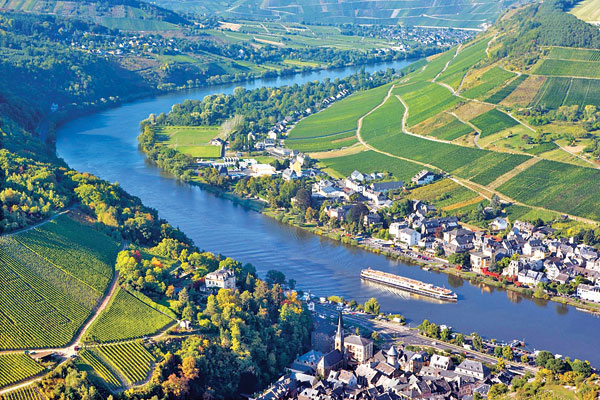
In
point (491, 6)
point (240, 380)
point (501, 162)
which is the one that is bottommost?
point (240, 380)

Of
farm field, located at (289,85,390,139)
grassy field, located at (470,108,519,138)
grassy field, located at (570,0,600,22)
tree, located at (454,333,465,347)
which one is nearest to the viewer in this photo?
tree, located at (454,333,465,347)

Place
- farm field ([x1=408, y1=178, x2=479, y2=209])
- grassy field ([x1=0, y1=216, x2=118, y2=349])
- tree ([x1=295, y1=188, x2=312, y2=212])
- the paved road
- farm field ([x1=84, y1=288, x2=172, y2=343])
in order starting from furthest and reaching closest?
farm field ([x1=408, y1=178, x2=479, y2=209]) → tree ([x1=295, y1=188, x2=312, y2=212]) → the paved road → farm field ([x1=84, y1=288, x2=172, y2=343]) → grassy field ([x1=0, y1=216, x2=118, y2=349])

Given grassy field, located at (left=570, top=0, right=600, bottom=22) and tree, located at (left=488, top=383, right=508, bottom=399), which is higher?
grassy field, located at (left=570, top=0, right=600, bottom=22)

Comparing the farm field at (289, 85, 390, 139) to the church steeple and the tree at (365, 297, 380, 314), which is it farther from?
the church steeple

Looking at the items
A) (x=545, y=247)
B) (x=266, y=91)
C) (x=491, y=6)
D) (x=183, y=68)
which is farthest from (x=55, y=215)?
(x=491, y=6)

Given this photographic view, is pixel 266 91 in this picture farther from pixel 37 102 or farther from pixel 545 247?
pixel 545 247

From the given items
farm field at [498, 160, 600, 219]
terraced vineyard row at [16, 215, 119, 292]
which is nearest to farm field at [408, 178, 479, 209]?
farm field at [498, 160, 600, 219]

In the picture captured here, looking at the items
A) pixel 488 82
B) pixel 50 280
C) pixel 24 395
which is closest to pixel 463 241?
pixel 50 280
